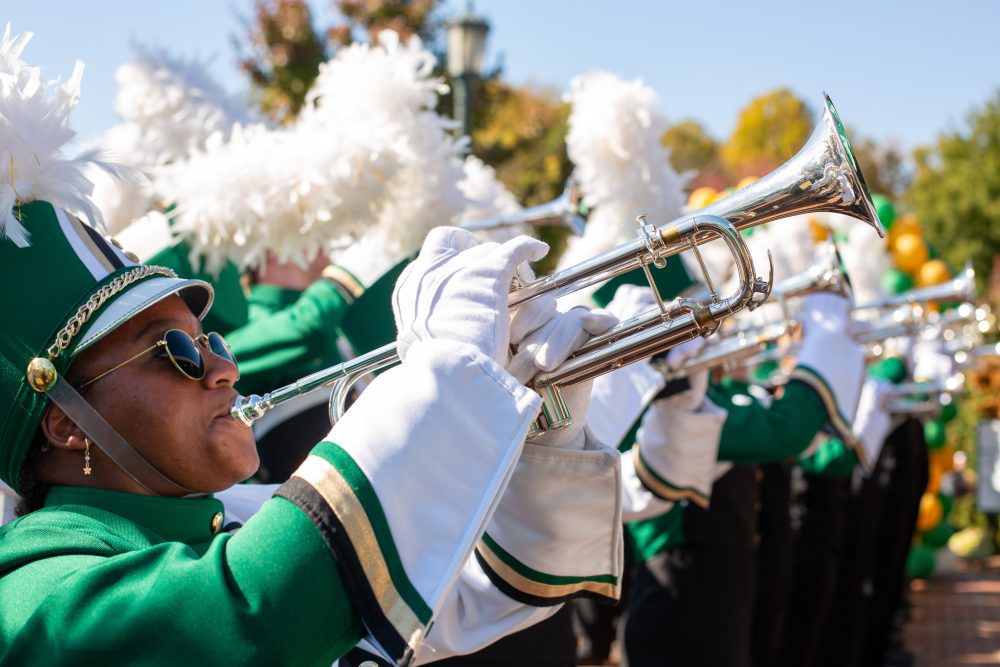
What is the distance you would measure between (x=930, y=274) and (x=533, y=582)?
28.6 ft

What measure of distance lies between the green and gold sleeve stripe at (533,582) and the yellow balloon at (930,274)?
8.53 meters

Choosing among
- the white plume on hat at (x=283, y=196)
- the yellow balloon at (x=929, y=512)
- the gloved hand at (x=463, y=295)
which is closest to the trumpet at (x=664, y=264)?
the gloved hand at (x=463, y=295)

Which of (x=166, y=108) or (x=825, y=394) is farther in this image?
(x=166, y=108)

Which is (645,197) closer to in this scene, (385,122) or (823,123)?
(385,122)

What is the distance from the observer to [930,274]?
9.89 meters

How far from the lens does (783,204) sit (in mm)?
1981

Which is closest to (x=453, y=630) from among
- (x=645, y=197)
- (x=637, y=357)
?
(x=637, y=357)

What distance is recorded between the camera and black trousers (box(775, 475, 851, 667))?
6.01 metres

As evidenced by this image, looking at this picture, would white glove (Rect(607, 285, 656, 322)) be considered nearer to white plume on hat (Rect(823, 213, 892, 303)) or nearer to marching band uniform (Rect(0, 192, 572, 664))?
marching band uniform (Rect(0, 192, 572, 664))

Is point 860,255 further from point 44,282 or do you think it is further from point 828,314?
point 44,282

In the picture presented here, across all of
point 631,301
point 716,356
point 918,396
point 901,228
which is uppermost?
point 631,301

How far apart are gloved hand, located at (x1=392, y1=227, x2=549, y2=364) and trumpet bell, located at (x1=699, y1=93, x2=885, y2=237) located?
426 millimetres

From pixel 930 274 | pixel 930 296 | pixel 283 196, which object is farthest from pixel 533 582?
Answer: pixel 930 274

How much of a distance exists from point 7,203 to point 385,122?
2128 mm
